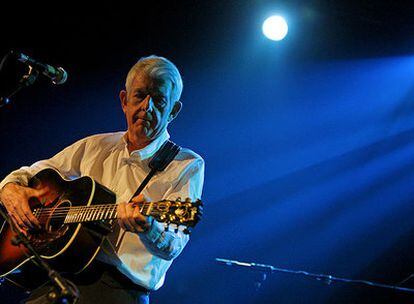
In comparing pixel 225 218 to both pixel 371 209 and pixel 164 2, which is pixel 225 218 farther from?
pixel 164 2

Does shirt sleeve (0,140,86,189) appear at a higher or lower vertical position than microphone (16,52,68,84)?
lower

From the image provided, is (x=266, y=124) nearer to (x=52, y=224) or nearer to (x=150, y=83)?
(x=150, y=83)

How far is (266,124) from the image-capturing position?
259 inches

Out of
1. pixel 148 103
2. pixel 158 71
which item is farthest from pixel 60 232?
pixel 158 71

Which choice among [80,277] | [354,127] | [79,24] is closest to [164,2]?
[79,24]

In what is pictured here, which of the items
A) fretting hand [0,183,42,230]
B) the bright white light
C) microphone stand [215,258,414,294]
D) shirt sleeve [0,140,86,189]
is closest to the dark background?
the bright white light

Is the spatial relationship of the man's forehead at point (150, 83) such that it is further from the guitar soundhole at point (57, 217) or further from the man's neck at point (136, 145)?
the guitar soundhole at point (57, 217)

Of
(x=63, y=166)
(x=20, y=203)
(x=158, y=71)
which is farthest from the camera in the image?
(x=63, y=166)

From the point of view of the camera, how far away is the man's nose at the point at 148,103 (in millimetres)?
3137

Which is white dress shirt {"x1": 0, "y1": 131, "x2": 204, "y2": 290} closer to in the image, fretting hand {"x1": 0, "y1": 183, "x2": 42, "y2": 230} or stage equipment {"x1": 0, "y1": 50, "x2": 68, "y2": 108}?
fretting hand {"x1": 0, "y1": 183, "x2": 42, "y2": 230}

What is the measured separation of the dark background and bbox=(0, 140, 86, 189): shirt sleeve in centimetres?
268

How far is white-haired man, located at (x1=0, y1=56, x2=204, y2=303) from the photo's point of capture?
8.66ft

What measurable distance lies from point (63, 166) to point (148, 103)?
805mm

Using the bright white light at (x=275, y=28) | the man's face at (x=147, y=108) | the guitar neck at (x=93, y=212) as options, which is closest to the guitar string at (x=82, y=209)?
the guitar neck at (x=93, y=212)
